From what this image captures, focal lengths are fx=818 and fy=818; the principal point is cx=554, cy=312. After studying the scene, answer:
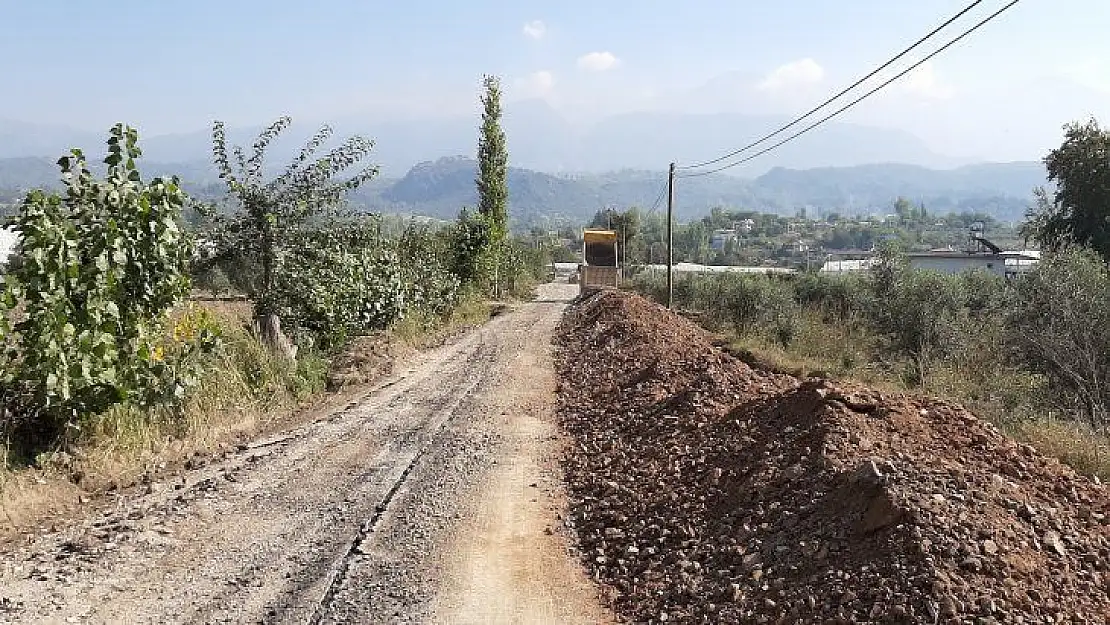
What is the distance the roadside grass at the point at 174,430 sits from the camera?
6.62 m

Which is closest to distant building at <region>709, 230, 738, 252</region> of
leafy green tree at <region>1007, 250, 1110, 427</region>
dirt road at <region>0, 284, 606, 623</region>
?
leafy green tree at <region>1007, 250, 1110, 427</region>

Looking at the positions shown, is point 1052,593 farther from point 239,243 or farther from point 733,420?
point 239,243

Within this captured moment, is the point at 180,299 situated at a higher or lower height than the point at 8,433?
higher

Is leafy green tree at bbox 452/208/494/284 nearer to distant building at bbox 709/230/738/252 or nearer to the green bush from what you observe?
the green bush

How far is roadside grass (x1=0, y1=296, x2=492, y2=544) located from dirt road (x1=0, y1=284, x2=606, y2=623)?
430mm

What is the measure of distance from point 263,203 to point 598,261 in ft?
80.8

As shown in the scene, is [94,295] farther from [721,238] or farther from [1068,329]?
[721,238]

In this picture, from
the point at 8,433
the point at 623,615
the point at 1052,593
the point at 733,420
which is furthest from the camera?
the point at 733,420

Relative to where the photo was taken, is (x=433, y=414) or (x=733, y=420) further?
(x=433, y=414)

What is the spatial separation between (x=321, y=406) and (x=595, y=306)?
1448 centimetres

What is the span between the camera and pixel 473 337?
1995 centimetres

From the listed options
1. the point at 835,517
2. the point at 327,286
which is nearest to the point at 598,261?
the point at 327,286

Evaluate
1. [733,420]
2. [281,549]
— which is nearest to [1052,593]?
[733,420]

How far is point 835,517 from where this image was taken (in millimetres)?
5121
